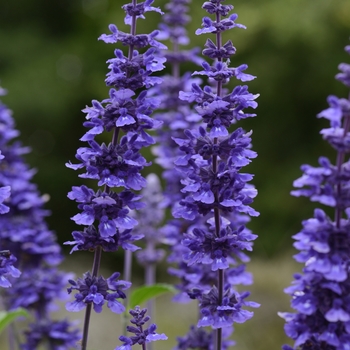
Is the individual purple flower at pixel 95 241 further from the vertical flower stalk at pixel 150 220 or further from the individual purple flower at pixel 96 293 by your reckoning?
the vertical flower stalk at pixel 150 220

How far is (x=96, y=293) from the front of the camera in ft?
8.60

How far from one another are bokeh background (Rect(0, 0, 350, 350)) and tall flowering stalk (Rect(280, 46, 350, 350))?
5985 millimetres

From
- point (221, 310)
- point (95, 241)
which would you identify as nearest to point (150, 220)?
point (95, 241)

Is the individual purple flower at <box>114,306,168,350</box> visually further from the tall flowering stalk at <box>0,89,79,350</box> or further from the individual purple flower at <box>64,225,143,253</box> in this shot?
the tall flowering stalk at <box>0,89,79,350</box>

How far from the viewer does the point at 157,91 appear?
4.14 meters

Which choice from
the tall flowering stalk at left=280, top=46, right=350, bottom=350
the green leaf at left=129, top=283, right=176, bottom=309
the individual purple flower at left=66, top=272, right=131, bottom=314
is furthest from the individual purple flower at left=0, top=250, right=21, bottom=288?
the tall flowering stalk at left=280, top=46, right=350, bottom=350

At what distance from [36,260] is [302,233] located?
2.46 metres

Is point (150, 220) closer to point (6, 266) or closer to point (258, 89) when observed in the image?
point (6, 266)

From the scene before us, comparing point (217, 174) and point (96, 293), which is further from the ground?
point (217, 174)

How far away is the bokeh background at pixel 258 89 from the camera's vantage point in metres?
8.15

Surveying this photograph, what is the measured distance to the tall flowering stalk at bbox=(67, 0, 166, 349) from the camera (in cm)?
258

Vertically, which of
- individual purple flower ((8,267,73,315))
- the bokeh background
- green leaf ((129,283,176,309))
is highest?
the bokeh background

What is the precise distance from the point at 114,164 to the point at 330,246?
1037 millimetres

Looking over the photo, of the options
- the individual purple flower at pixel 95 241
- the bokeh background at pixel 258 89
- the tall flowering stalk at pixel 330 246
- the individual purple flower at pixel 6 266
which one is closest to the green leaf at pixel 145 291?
the individual purple flower at pixel 95 241
